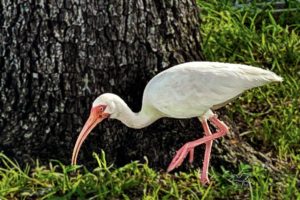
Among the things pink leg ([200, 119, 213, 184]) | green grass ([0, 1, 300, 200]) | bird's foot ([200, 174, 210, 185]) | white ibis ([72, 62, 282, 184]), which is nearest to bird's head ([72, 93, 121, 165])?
white ibis ([72, 62, 282, 184])

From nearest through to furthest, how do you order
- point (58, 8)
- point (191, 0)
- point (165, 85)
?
1. point (165, 85)
2. point (58, 8)
3. point (191, 0)

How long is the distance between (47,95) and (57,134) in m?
0.21

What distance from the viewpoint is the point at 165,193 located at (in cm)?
497

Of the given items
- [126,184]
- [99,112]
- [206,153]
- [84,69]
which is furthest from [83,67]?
[206,153]

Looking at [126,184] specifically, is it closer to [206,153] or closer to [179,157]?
[179,157]

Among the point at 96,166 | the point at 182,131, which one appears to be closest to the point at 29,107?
the point at 96,166

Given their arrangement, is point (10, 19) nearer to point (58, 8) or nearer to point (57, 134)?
point (58, 8)

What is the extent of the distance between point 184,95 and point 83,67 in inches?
24.6

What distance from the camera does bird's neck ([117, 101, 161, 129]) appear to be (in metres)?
4.78

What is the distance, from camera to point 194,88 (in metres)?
4.62

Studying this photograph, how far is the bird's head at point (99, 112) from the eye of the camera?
4730 mm

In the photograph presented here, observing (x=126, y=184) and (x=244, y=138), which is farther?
(x=244, y=138)

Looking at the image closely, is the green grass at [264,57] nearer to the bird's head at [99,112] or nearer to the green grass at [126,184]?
the green grass at [126,184]

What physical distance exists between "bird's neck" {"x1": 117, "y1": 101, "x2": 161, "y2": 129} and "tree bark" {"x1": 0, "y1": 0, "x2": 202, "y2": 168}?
27 centimetres
